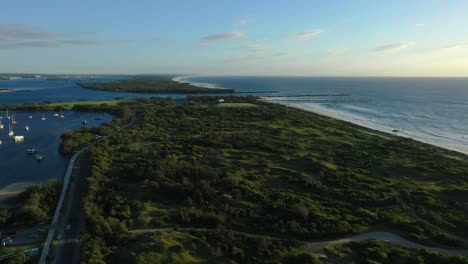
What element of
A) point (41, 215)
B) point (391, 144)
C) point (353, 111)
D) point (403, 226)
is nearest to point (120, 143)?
point (41, 215)

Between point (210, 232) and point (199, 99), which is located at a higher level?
point (199, 99)

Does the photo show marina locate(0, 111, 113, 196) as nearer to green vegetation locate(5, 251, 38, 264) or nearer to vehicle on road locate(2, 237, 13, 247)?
vehicle on road locate(2, 237, 13, 247)

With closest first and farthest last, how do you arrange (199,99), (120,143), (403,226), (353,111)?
(403,226)
(120,143)
(353,111)
(199,99)

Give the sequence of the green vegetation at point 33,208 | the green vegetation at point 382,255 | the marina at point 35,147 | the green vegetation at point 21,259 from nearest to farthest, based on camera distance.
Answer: the green vegetation at point 21,259 < the green vegetation at point 382,255 < the green vegetation at point 33,208 < the marina at point 35,147

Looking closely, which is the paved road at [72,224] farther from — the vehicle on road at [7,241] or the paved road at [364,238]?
the paved road at [364,238]

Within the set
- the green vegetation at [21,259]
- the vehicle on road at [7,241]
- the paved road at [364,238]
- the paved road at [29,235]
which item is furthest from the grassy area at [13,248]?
the paved road at [364,238]

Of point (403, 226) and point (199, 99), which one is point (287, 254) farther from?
point (199, 99)

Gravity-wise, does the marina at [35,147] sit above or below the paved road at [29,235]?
above
